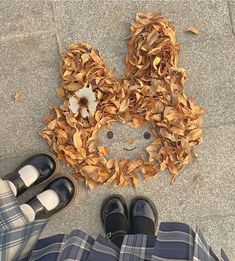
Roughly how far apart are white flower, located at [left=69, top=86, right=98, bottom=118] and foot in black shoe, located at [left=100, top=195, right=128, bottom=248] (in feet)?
1.74

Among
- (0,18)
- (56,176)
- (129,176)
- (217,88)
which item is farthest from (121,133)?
(0,18)

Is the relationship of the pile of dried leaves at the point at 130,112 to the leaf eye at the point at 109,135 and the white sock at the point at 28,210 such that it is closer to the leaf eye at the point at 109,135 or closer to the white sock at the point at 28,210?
the leaf eye at the point at 109,135

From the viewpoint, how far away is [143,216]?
259cm

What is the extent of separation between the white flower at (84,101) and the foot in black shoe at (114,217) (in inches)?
20.8

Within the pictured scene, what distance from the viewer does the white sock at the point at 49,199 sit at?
2.55 metres

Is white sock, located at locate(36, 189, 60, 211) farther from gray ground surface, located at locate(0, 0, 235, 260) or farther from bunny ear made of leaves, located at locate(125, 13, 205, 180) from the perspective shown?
bunny ear made of leaves, located at locate(125, 13, 205, 180)

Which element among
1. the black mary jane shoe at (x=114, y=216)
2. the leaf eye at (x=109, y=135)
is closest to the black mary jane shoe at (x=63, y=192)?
the black mary jane shoe at (x=114, y=216)

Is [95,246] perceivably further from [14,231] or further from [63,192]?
[63,192]

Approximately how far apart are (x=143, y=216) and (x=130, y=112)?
614 millimetres

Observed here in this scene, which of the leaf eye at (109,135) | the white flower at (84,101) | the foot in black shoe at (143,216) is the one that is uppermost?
the white flower at (84,101)

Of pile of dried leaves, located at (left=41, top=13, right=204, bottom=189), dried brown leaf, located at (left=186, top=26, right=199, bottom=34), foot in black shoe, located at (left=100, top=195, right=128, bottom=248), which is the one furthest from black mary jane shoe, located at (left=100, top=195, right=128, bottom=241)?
dried brown leaf, located at (left=186, top=26, right=199, bottom=34)

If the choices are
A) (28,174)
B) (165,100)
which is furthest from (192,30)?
(28,174)

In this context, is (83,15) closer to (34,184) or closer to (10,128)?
(10,128)

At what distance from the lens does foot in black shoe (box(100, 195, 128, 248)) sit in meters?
2.55
